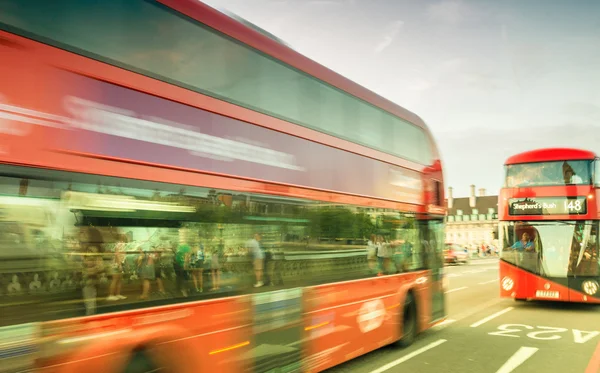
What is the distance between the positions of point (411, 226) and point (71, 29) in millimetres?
6567

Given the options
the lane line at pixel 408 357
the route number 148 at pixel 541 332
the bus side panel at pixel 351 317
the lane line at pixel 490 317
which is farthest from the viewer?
the lane line at pixel 490 317

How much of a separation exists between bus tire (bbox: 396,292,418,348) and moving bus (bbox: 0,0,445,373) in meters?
1.64

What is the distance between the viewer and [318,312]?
→ 21.2 ft

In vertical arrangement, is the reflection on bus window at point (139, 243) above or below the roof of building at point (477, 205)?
below

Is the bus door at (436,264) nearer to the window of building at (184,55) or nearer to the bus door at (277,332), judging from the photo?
the window of building at (184,55)

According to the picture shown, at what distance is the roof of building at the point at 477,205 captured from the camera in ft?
427

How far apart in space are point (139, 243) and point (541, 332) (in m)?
8.98

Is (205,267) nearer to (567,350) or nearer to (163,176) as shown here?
(163,176)

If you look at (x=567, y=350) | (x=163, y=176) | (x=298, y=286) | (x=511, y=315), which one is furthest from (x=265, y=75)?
(x=511, y=315)

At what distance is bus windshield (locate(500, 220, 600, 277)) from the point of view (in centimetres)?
1359

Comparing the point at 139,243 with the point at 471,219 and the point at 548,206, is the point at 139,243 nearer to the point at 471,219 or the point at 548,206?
the point at 548,206

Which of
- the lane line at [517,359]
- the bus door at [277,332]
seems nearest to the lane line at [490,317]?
the lane line at [517,359]

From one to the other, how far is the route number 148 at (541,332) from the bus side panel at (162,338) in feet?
22.3

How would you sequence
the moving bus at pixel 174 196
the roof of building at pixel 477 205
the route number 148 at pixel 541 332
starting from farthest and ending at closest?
the roof of building at pixel 477 205 < the route number 148 at pixel 541 332 < the moving bus at pixel 174 196
